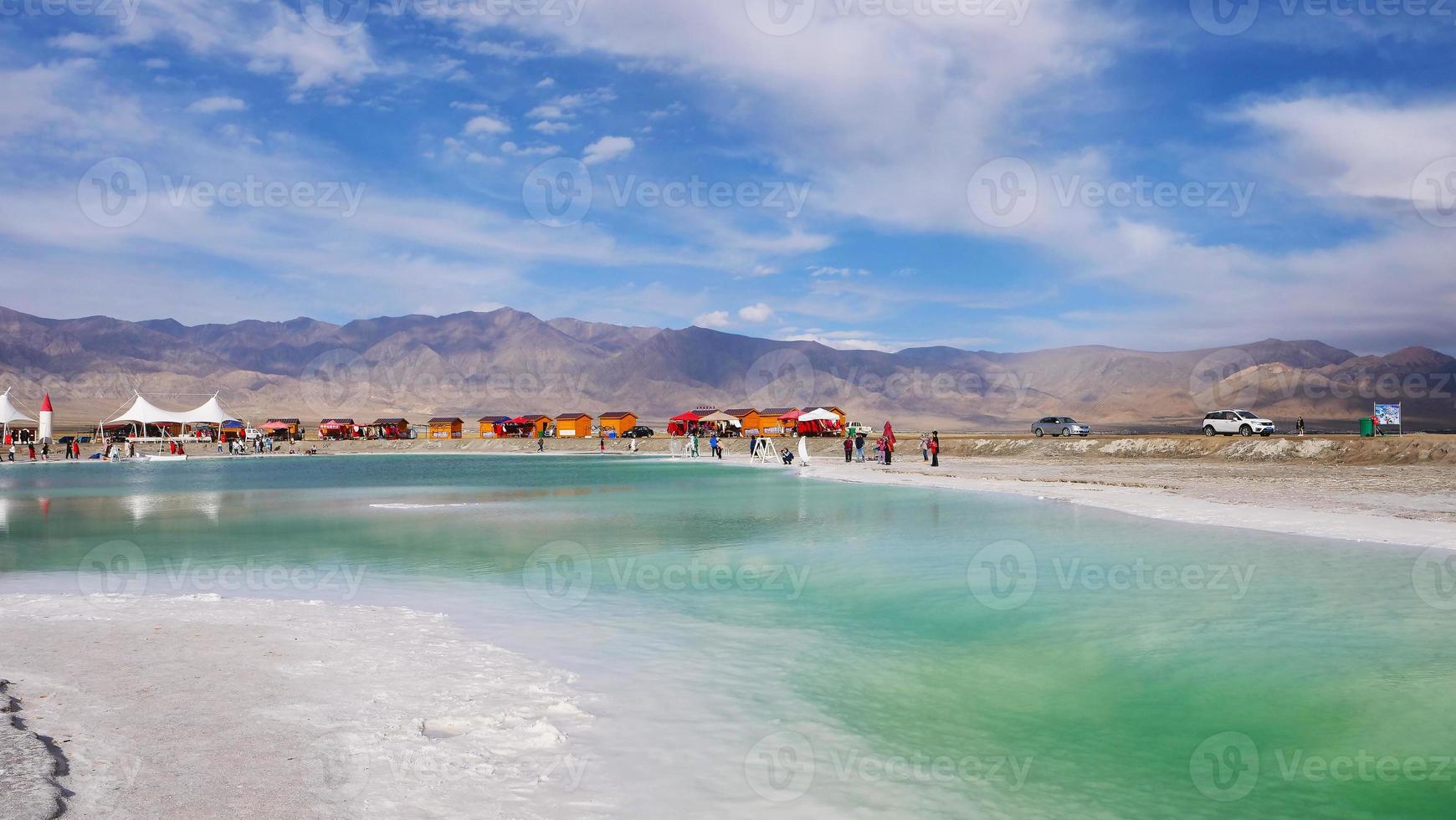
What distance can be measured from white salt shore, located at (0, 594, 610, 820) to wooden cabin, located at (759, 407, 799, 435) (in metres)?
72.8

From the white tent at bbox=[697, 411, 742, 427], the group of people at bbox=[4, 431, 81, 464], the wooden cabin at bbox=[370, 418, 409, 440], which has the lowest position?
the group of people at bbox=[4, 431, 81, 464]

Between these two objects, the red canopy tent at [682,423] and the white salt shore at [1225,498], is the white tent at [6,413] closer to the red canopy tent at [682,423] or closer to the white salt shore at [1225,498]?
the red canopy tent at [682,423]

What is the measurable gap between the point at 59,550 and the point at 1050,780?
1979 centimetres

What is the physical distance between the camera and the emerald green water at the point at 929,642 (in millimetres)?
6379

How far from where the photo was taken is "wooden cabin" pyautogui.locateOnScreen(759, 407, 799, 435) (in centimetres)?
8375

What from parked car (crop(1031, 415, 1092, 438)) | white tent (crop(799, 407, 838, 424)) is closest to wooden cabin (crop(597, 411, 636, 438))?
white tent (crop(799, 407, 838, 424))

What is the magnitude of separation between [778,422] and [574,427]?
26.1 meters

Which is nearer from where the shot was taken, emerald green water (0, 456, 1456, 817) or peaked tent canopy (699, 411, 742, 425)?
emerald green water (0, 456, 1456, 817)

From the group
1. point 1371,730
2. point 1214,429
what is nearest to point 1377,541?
point 1371,730

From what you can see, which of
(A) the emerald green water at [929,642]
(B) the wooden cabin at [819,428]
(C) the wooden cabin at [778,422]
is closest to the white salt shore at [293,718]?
(A) the emerald green water at [929,642]

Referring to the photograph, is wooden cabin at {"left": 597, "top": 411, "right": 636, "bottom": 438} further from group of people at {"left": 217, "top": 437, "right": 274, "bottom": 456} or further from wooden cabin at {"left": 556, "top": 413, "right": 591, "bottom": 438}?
group of people at {"left": 217, "top": 437, "right": 274, "bottom": 456}

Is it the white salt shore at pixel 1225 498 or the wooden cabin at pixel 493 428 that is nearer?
the white salt shore at pixel 1225 498

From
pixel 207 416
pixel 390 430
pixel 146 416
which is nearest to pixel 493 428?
pixel 390 430

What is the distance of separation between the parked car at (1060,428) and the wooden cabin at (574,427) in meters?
49.1
